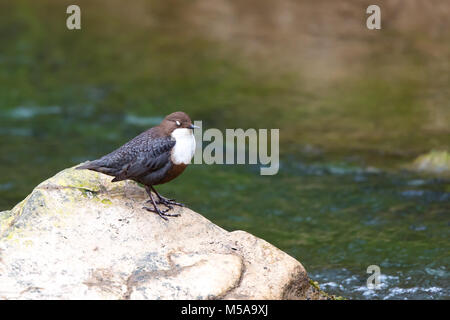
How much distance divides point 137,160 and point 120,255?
3.01ft

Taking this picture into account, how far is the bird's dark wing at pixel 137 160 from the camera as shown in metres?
5.37

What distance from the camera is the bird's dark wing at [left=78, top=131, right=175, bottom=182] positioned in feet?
17.6

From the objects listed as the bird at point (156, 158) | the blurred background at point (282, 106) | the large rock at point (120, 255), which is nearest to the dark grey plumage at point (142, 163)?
the bird at point (156, 158)

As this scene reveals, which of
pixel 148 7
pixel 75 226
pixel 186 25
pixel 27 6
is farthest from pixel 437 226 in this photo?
pixel 27 6

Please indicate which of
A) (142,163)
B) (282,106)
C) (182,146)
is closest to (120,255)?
(142,163)

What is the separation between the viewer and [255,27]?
15.6m

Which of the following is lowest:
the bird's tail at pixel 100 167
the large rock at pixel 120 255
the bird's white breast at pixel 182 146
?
the large rock at pixel 120 255

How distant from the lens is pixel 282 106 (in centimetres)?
A: 1221

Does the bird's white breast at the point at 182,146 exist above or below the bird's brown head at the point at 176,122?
below

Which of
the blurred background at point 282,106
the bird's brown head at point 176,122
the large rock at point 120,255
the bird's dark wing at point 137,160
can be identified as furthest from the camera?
the blurred background at point 282,106

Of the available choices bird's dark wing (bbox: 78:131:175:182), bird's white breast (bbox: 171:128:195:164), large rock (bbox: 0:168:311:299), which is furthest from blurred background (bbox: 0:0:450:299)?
bird's dark wing (bbox: 78:131:175:182)

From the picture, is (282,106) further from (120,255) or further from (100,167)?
(120,255)

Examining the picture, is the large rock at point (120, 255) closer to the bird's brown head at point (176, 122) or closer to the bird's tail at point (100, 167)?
the bird's tail at point (100, 167)

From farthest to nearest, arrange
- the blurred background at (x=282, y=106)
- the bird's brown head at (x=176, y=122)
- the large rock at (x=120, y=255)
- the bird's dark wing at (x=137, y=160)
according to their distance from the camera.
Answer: the blurred background at (x=282, y=106) < the bird's brown head at (x=176, y=122) < the bird's dark wing at (x=137, y=160) < the large rock at (x=120, y=255)
